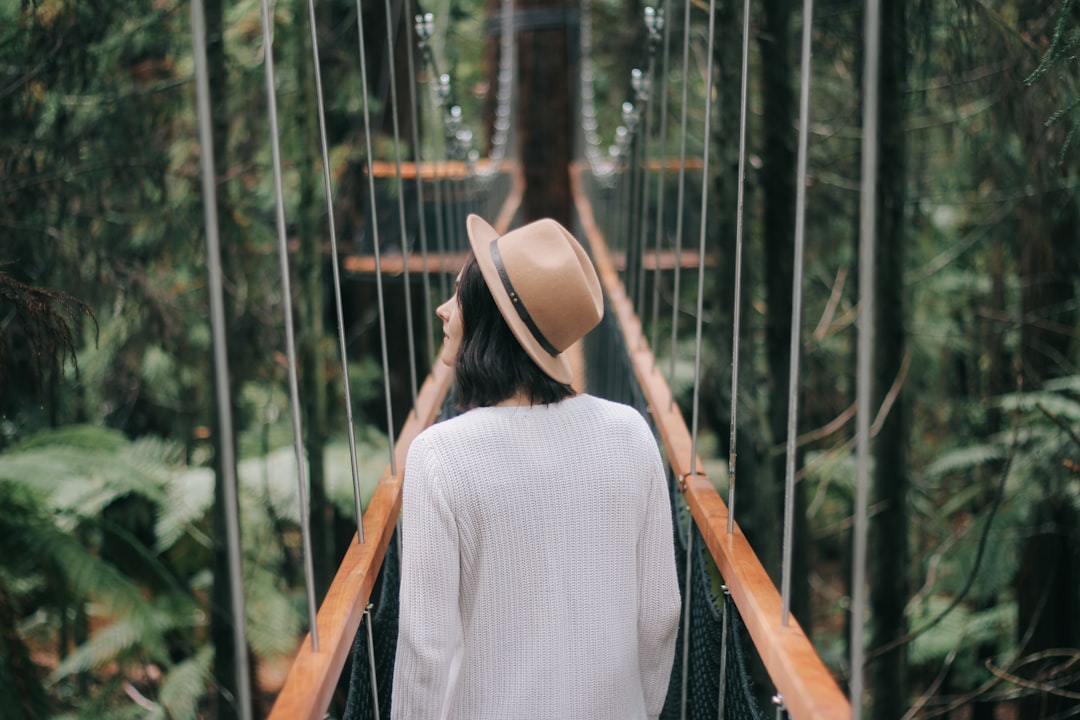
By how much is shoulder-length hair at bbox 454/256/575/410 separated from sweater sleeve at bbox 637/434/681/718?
6.3 inches

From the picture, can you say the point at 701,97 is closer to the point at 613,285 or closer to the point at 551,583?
the point at 613,285

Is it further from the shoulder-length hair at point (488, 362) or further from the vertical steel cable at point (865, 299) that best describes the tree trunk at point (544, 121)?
the vertical steel cable at point (865, 299)

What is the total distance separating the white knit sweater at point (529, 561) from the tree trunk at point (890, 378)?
1616 mm

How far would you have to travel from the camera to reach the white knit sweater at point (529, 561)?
3.84 ft

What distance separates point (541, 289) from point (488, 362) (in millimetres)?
108

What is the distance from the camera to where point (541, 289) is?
1.21m

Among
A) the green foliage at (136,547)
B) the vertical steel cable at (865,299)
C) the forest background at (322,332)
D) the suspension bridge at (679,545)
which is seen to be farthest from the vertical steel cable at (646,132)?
the vertical steel cable at (865,299)

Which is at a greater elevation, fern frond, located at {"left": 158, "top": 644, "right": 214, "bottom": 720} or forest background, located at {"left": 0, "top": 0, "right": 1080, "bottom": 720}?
forest background, located at {"left": 0, "top": 0, "right": 1080, "bottom": 720}

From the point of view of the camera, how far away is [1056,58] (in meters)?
1.45

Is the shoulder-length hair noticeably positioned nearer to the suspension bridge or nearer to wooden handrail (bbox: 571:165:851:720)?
the suspension bridge

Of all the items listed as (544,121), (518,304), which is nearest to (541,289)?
(518,304)

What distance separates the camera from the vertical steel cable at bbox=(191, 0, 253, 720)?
2.37 ft

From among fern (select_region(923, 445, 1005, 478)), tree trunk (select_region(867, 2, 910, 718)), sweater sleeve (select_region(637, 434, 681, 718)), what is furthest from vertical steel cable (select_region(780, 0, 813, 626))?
fern (select_region(923, 445, 1005, 478))

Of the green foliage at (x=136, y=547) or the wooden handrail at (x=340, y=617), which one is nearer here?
the wooden handrail at (x=340, y=617)
